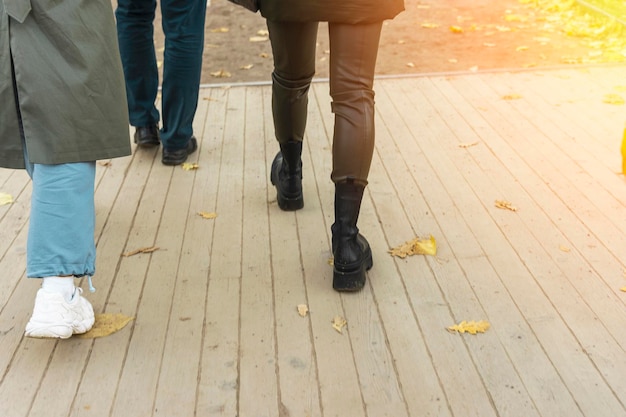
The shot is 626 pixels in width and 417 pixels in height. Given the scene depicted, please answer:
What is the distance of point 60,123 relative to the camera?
7.61 feet

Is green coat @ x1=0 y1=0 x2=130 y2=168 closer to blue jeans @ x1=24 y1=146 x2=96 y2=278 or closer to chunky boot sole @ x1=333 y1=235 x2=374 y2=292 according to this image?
blue jeans @ x1=24 y1=146 x2=96 y2=278

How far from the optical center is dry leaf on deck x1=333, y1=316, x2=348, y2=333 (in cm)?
256

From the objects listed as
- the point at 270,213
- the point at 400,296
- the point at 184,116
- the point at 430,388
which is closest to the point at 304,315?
the point at 400,296

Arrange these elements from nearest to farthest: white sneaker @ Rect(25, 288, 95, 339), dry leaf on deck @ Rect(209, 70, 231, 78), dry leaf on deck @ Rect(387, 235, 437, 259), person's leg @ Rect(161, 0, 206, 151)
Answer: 1. white sneaker @ Rect(25, 288, 95, 339)
2. dry leaf on deck @ Rect(387, 235, 437, 259)
3. person's leg @ Rect(161, 0, 206, 151)
4. dry leaf on deck @ Rect(209, 70, 231, 78)

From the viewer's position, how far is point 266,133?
4.36m

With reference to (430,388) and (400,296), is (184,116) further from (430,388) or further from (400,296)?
(430,388)

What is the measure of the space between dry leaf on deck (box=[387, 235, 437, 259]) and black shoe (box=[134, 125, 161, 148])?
1.66m

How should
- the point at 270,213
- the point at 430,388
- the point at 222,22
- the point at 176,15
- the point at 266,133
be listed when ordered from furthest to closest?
the point at 222,22 → the point at 266,133 → the point at 176,15 → the point at 270,213 → the point at 430,388

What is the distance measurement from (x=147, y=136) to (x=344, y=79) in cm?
185

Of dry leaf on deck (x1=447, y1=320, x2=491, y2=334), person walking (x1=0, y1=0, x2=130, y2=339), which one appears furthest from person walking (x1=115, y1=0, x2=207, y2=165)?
dry leaf on deck (x1=447, y1=320, x2=491, y2=334)

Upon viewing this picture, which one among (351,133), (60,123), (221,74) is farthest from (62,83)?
(221,74)

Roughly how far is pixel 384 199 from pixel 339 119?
94cm

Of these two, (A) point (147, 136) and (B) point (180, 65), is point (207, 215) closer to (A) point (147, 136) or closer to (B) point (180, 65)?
(B) point (180, 65)

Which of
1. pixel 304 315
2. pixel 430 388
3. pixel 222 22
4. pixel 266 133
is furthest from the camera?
pixel 222 22
